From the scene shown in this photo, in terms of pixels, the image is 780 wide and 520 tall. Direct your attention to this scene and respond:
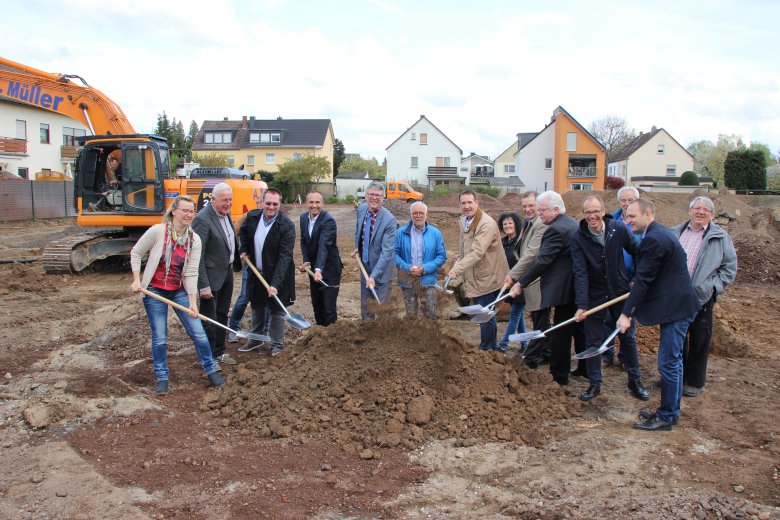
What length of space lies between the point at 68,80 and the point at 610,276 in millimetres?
11659

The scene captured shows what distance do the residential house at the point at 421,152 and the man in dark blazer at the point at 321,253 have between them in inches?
1967

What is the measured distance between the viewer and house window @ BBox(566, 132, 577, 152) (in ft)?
161

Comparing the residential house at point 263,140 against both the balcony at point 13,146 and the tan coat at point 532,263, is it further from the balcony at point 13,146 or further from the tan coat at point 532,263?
the tan coat at point 532,263

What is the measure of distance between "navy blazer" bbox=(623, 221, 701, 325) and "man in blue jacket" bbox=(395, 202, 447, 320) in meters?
2.10

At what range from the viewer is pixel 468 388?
5.03 meters

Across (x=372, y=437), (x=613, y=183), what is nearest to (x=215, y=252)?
(x=372, y=437)

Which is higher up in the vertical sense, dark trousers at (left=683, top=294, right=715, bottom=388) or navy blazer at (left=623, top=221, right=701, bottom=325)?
navy blazer at (left=623, top=221, right=701, bottom=325)

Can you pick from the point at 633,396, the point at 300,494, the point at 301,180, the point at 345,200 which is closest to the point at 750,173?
the point at 345,200

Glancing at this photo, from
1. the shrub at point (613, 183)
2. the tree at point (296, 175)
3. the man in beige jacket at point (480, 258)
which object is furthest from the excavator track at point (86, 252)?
the shrub at point (613, 183)

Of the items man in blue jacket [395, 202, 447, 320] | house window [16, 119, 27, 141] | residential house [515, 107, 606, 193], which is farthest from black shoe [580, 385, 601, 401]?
residential house [515, 107, 606, 193]

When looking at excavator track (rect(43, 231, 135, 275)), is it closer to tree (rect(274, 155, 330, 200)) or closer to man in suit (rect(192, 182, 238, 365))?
man in suit (rect(192, 182, 238, 365))

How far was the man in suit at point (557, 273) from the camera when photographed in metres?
5.46

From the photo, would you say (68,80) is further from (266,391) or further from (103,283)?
(266,391)

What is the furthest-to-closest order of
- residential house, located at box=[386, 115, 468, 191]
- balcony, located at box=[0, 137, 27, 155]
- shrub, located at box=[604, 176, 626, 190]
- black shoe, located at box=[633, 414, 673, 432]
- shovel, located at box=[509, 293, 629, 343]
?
residential house, located at box=[386, 115, 468, 191], shrub, located at box=[604, 176, 626, 190], balcony, located at box=[0, 137, 27, 155], shovel, located at box=[509, 293, 629, 343], black shoe, located at box=[633, 414, 673, 432]
